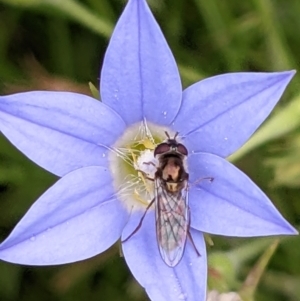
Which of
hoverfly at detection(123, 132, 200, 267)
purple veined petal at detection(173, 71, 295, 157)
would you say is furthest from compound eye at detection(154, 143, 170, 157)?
purple veined petal at detection(173, 71, 295, 157)

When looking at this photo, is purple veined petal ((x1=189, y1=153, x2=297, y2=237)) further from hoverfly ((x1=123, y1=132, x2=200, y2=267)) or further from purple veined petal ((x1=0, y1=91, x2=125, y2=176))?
purple veined petal ((x1=0, y1=91, x2=125, y2=176))

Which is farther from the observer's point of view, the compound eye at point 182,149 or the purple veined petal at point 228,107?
the compound eye at point 182,149

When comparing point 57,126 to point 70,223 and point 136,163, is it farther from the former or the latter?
point 136,163

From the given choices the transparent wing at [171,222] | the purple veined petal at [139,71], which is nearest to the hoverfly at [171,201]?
the transparent wing at [171,222]

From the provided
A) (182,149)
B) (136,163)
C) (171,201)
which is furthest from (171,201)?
(136,163)

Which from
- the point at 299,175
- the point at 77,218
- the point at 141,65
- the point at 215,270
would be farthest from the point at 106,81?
the point at 299,175

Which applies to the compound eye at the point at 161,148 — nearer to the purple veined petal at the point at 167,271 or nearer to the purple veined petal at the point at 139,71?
the purple veined petal at the point at 139,71

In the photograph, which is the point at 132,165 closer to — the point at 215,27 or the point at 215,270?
the point at 215,270
